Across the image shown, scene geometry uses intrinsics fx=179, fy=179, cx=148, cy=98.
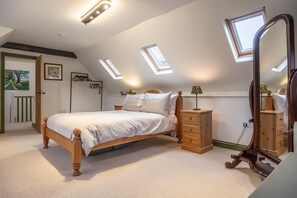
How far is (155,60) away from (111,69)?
1.73 meters

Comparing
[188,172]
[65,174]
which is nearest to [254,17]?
[188,172]

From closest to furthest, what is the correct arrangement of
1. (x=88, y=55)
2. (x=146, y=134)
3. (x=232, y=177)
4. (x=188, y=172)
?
(x=232, y=177) < (x=188, y=172) < (x=146, y=134) < (x=88, y=55)

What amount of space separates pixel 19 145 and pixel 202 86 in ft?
12.5

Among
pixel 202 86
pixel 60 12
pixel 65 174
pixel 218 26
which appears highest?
pixel 60 12

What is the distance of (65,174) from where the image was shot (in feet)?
7.27

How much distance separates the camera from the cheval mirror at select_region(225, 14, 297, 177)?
6.56 ft

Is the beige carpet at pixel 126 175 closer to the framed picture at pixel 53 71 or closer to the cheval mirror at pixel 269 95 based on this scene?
the cheval mirror at pixel 269 95

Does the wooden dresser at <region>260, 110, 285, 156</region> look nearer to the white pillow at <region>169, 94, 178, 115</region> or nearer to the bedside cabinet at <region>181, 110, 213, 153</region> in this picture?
the bedside cabinet at <region>181, 110, 213, 153</region>

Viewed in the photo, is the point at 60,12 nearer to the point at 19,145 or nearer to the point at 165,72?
the point at 165,72

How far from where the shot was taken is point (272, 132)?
2254mm

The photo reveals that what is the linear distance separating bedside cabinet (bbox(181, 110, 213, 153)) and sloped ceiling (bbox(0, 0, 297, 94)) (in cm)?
Answer: 74

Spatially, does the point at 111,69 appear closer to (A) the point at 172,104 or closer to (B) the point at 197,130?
(A) the point at 172,104

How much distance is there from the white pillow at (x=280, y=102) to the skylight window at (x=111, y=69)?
3860mm

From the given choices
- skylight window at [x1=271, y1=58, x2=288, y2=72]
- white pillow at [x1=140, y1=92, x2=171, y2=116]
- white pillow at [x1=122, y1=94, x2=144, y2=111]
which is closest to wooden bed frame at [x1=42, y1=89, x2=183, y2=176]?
white pillow at [x1=140, y1=92, x2=171, y2=116]
